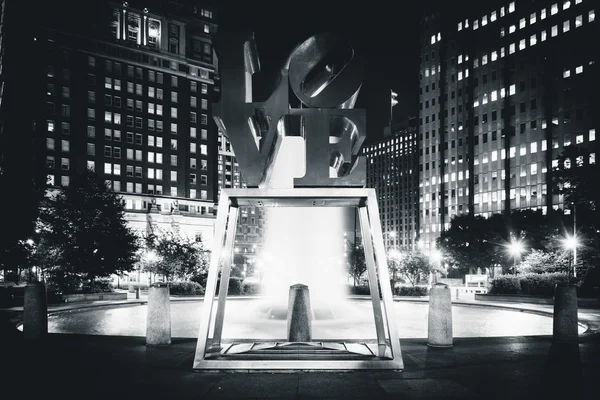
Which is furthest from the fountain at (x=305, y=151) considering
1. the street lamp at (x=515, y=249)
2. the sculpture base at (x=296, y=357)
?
the street lamp at (x=515, y=249)

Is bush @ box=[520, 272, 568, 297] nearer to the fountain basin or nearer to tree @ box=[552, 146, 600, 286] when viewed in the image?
tree @ box=[552, 146, 600, 286]

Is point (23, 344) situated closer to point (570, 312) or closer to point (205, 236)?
point (570, 312)

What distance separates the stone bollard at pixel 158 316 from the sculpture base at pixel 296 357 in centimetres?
191

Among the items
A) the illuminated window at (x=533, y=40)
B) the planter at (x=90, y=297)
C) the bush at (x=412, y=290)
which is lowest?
the bush at (x=412, y=290)

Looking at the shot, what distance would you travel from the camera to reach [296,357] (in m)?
10.0

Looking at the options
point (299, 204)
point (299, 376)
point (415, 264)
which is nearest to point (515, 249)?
point (415, 264)

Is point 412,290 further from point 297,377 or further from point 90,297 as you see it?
point 297,377

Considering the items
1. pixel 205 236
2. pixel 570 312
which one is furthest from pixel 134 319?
pixel 205 236

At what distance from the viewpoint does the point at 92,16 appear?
126688 mm

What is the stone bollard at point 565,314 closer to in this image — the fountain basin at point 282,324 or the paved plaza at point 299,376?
the paved plaza at point 299,376

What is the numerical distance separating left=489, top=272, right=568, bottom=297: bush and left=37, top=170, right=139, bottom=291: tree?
2777 cm

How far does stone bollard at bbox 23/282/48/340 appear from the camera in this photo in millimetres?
13453

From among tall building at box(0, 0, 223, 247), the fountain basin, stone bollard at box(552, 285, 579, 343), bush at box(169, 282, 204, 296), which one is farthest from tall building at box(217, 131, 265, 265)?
stone bollard at box(552, 285, 579, 343)

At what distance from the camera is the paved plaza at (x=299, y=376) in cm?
796
